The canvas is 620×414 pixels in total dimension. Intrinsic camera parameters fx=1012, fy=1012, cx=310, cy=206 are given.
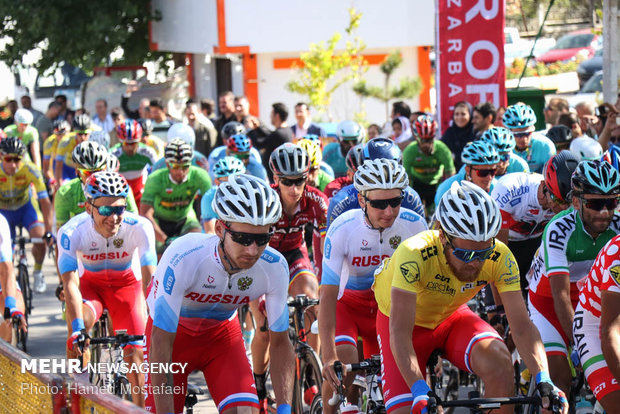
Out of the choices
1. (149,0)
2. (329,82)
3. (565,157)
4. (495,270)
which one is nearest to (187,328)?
(495,270)

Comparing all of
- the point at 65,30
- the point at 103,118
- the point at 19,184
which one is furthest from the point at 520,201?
the point at 65,30

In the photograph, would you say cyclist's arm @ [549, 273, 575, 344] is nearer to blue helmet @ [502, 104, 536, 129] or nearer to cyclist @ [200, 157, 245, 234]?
cyclist @ [200, 157, 245, 234]

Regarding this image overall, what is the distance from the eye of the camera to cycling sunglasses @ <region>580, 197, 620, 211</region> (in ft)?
19.5

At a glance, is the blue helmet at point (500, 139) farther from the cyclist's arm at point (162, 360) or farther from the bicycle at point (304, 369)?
the cyclist's arm at point (162, 360)

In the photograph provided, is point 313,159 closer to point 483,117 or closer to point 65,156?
point 483,117

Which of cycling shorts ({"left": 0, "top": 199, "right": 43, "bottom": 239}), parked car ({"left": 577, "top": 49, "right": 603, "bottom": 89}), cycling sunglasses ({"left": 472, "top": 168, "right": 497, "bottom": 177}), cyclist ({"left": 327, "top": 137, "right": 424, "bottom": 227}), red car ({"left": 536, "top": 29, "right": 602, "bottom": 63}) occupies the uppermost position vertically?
red car ({"left": 536, "top": 29, "right": 602, "bottom": 63})

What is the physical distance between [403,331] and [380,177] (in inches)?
57.4

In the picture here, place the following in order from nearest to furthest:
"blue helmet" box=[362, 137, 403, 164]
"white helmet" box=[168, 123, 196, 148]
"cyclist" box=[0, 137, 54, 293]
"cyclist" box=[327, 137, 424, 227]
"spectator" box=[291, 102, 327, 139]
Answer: "cyclist" box=[327, 137, 424, 227], "blue helmet" box=[362, 137, 403, 164], "cyclist" box=[0, 137, 54, 293], "white helmet" box=[168, 123, 196, 148], "spectator" box=[291, 102, 327, 139]

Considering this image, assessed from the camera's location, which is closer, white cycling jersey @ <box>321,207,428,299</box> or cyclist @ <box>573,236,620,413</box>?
cyclist @ <box>573,236,620,413</box>

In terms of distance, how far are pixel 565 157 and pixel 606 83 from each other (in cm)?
727

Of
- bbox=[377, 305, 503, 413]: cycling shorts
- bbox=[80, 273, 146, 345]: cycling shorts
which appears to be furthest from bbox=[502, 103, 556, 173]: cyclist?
bbox=[377, 305, 503, 413]: cycling shorts

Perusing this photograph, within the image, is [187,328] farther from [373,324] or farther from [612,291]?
[612,291]

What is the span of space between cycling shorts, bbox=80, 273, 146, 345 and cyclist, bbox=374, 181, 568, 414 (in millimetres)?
2833

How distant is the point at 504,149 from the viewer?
902cm
